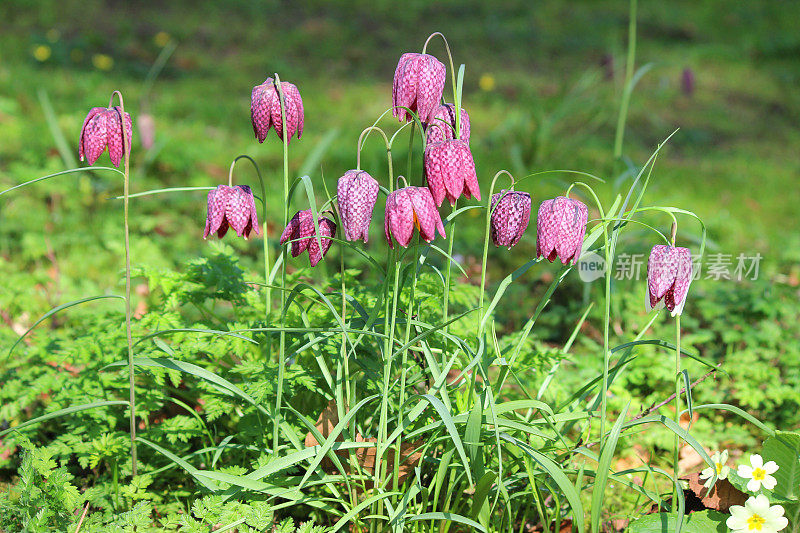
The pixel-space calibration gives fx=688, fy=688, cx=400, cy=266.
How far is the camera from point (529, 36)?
5.91m

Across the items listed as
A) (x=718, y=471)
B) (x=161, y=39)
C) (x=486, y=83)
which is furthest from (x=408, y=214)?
(x=161, y=39)

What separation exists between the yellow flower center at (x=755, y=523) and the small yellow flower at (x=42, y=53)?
4.62 metres

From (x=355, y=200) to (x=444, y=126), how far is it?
23 centimetres

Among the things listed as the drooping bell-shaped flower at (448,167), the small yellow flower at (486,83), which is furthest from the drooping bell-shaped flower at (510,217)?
A: the small yellow flower at (486,83)

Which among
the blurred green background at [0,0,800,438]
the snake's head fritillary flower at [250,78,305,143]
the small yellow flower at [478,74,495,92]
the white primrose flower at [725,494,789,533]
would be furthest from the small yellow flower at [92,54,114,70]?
the white primrose flower at [725,494,789,533]

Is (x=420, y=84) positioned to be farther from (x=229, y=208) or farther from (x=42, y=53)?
(x=42, y=53)

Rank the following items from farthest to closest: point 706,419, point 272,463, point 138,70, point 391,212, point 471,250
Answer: point 138,70 < point 471,250 < point 706,419 < point 272,463 < point 391,212

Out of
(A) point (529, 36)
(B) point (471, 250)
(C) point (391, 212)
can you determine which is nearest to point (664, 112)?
(A) point (529, 36)

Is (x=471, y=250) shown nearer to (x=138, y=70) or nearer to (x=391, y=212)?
(x=391, y=212)

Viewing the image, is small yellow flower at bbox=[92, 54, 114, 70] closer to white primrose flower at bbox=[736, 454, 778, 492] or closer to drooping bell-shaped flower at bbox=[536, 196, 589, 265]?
drooping bell-shaped flower at bbox=[536, 196, 589, 265]

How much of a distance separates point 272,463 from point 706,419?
4.23 ft

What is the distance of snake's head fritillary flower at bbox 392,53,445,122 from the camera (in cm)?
110

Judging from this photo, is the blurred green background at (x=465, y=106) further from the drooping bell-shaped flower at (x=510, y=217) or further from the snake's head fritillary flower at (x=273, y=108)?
the drooping bell-shaped flower at (x=510, y=217)

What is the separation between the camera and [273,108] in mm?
1208
